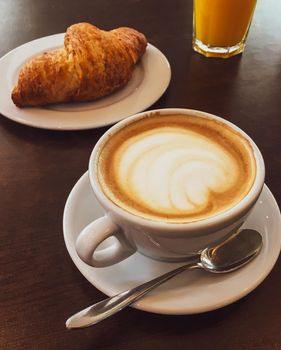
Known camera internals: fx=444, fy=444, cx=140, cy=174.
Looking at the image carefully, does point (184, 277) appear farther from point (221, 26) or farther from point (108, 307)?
point (221, 26)

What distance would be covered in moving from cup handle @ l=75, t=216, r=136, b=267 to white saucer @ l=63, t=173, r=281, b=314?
3 centimetres

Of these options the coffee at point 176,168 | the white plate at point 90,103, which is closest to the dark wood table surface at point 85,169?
the white plate at point 90,103

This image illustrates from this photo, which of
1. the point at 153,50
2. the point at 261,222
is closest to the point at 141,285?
the point at 261,222

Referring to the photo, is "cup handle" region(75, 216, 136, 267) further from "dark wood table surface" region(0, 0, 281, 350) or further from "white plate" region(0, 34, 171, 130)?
"white plate" region(0, 34, 171, 130)

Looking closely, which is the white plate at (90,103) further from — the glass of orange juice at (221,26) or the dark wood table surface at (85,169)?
the glass of orange juice at (221,26)

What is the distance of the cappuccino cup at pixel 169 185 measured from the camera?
21.5 inches

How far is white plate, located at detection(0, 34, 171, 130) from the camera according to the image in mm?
904

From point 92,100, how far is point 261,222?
1.64ft

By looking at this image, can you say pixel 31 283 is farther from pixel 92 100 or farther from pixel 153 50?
pixel 153 50

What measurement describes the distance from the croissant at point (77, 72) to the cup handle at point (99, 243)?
1.51ft

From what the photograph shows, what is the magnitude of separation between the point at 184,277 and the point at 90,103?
0.52 meters

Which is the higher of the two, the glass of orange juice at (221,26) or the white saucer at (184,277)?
the glass of orange juice at (221,26)

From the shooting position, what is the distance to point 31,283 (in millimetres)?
615

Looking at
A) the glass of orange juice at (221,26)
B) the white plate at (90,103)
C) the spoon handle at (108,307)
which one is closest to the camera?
the spoon handle at (108,307)
